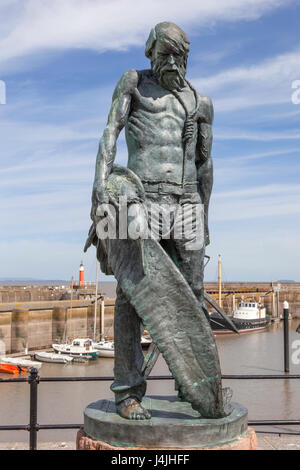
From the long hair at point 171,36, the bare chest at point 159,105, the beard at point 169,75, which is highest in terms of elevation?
the long hair at point 171,36

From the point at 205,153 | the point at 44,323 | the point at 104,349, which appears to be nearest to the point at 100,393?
the point at 104,349

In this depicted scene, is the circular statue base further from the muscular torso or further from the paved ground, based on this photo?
the muscular torso

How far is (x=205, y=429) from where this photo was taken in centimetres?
366

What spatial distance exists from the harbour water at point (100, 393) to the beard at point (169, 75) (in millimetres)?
10982

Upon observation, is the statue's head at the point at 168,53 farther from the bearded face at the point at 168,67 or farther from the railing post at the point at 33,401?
the railing post at the point at 33,401

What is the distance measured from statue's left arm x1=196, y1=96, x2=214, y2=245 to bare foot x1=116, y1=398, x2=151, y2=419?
169 cm

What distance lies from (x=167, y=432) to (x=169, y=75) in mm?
2638

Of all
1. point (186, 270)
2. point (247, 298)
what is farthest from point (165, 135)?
point (247, 298)

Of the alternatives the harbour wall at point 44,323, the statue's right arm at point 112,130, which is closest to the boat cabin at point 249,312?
the harbour wall at point 44,323

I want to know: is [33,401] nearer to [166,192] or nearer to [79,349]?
[166,192]

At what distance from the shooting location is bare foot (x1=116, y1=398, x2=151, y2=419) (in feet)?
12.7

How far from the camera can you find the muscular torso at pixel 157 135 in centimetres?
420

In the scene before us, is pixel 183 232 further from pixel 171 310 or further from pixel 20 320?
pixel 20 320
